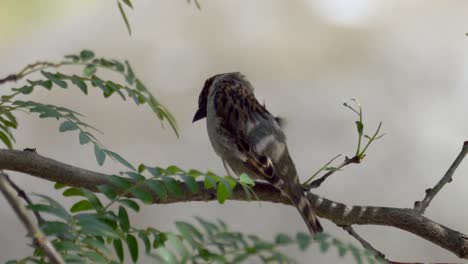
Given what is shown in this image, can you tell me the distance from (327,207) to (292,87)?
4.40m

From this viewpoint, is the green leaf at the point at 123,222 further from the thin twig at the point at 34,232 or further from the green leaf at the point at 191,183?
the thin twig at the point at 34,232

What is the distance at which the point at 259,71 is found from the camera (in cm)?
739

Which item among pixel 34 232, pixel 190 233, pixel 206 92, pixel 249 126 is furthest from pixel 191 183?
pixel 206 92

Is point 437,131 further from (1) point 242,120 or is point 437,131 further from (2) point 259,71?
(1) point 242,120

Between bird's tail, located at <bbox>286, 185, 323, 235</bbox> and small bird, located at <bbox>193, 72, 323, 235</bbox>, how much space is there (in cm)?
22

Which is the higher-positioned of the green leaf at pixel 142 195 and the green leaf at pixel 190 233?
the green leaf at pixel 142 195

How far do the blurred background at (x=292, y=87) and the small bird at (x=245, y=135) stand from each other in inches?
68.4

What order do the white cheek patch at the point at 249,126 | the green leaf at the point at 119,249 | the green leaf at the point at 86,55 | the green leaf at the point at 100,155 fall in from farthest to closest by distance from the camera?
1. the white cheek patch at the point at 249,126
2. the green leaf at the point at 100,155
3. the green leaf at the point at 119,249
4. the green leaf at the point at 86,55

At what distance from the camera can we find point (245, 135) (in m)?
3.88

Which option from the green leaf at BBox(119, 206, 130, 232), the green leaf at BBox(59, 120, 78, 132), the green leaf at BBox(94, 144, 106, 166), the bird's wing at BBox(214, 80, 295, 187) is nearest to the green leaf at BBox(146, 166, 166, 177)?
the green leaf at BBox(119, 206, 130, 232)

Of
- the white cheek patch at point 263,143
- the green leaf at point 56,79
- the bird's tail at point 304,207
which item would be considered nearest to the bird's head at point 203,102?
the white cheek patch at point 263,143

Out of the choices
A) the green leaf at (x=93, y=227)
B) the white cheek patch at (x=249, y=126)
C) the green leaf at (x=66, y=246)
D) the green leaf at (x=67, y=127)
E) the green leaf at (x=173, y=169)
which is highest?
the white cheek patch at (x=249, y=126)

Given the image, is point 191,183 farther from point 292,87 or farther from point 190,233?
point 292,87

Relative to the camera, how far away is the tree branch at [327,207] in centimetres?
243
